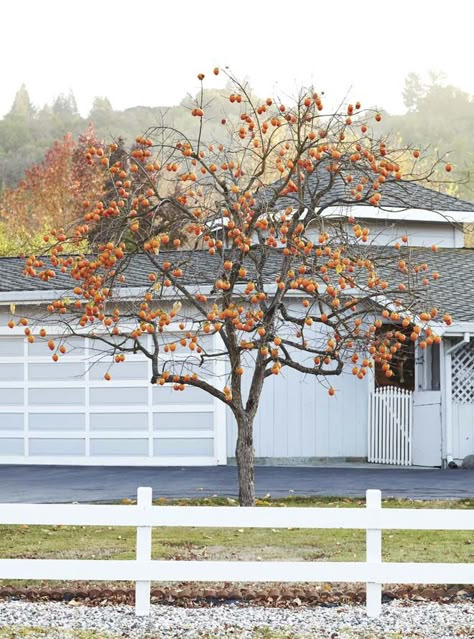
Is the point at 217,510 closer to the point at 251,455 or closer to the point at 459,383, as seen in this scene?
the point at 251,455

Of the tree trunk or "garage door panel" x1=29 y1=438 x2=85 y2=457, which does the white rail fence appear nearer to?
the tree trunk

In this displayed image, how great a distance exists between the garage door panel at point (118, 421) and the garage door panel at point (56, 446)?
0.44 m

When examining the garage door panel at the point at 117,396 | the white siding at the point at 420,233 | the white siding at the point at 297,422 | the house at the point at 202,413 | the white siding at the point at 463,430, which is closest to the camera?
the white siding at the point at 463,430

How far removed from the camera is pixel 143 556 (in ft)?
30.9

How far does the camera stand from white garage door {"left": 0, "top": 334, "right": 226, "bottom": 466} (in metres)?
22.7

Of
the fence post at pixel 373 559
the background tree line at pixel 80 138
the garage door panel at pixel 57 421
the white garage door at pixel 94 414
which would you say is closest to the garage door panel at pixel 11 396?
the white garage door at pixel 94 414

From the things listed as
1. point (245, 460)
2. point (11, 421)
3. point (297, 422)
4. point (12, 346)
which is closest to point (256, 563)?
point (245, 460)

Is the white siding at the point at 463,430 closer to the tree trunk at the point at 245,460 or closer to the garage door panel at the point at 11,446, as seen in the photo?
the garage door panel at the point at 11,446

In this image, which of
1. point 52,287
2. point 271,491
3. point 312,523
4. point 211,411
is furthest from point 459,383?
point 312,523

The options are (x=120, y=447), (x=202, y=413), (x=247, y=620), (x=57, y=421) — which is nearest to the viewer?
(x=247, y=620)

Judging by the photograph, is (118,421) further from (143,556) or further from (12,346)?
(143,556)

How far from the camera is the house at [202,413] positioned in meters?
22.5

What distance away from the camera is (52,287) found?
23.7 m

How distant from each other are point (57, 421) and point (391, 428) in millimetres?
6324
